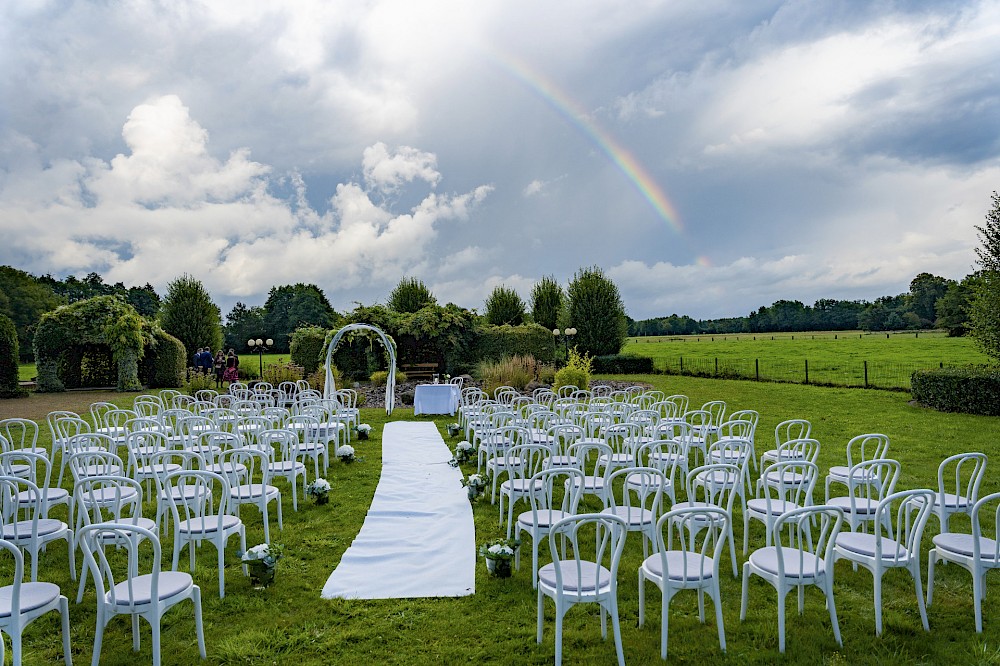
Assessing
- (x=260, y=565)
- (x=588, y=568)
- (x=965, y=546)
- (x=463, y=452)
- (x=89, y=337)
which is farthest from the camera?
(x=89, y=337)

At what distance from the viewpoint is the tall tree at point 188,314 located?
90.8 ft

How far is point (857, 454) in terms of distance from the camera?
29.4ft

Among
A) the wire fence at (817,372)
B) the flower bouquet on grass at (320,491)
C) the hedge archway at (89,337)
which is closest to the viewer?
the flower bouquet on grass at (320,491)

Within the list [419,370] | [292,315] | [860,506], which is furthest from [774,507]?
[292,315]

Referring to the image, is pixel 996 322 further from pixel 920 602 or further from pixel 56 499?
pixel 56 499

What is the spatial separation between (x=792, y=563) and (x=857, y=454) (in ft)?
21.4

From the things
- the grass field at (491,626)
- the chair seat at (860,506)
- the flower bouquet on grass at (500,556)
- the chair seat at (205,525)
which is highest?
the chair seat at (205,525)

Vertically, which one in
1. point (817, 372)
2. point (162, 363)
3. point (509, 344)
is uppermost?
point (509, 344)

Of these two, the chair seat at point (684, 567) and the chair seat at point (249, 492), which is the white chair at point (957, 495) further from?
the chair seat at point (249, 492)

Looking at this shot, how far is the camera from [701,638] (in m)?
3.60

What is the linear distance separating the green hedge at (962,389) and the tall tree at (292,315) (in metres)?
41.5

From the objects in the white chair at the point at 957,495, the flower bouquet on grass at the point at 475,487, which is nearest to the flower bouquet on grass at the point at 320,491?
the flower bouquet on grass at the point at 475,487

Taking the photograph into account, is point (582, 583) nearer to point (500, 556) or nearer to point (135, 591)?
point (500, 556)

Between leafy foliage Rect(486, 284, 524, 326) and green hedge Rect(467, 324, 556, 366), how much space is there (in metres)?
8.08
